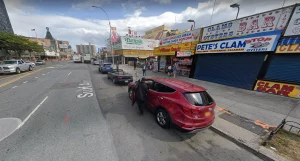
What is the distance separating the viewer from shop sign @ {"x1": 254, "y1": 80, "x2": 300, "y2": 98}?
6.41 meters

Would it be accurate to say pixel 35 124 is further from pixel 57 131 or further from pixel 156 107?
pixel 156 107

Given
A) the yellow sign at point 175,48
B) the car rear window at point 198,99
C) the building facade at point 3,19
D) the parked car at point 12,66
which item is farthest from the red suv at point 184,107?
the building facade at point 3,19

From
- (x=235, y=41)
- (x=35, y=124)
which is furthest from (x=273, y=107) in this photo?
(x=35, y=124)

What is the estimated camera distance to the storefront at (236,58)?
284 inches

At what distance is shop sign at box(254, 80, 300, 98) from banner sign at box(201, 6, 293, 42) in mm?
3332

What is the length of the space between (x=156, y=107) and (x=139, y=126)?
36.1 inches

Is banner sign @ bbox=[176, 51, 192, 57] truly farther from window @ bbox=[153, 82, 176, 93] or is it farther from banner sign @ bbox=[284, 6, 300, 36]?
window @ bbox=[153, 82, 176, 93]

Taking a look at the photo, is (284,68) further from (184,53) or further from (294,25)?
(184,53)

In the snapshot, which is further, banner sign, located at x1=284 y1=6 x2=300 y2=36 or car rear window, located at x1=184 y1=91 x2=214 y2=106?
banner sign, located at x1=284 y1=6 x2=300 y2=36

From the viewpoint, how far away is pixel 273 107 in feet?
18.3

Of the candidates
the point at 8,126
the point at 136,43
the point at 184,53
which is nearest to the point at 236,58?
the point at 184,53

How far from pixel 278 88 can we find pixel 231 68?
9.35 ft

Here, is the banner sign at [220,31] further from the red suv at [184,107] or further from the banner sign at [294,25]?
the red suv at [184,107]

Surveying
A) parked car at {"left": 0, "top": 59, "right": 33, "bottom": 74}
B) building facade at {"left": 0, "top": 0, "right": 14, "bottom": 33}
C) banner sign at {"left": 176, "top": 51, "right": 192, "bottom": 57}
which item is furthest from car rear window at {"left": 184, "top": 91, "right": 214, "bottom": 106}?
building facade at {"left": 0, "top": 0, "right": 14, "bottom": 33}
